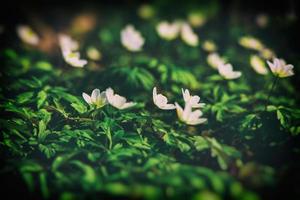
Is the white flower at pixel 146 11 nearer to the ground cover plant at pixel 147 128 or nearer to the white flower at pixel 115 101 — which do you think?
the ground cover plant at pixel 147 128

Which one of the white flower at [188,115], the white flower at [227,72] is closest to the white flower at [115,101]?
the white flower at [188,115]

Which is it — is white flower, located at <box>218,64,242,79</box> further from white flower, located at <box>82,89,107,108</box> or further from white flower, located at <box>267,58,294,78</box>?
white flower, located at <box>82,89,107,108</box>

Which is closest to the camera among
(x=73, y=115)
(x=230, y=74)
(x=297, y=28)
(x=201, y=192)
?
(x=201, y=192)

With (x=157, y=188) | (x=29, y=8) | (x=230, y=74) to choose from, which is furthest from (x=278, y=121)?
(x=29, y=8)

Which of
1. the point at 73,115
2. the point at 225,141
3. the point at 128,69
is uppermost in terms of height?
the point at 128,69

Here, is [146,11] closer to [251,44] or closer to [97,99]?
[251,44]

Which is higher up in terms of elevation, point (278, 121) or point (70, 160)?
point (278, 121)

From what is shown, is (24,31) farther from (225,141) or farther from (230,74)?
(225,141)

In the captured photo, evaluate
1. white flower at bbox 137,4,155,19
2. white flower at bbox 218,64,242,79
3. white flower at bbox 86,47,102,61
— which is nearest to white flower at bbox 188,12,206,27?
white flower at bbox 137,4,155,19

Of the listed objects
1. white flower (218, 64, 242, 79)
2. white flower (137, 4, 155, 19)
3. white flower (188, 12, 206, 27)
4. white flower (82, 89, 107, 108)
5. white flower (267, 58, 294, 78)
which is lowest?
white flower (82, 89, 107, 108)
